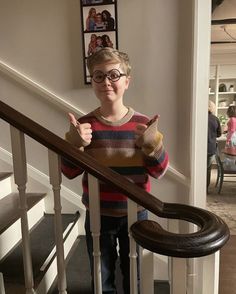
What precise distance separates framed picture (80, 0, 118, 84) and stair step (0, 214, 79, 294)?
3.93 ft

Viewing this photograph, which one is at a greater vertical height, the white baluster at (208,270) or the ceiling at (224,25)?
the ceiling at (224,25)

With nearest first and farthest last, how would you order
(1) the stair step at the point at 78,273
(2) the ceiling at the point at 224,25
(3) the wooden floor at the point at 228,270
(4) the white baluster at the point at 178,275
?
(4) the white baluster at the point at 178,275
(1) the stair step at the point at 78,273
(3) the wooden floor at the point at 228,270
(2) the ceiling at the point at 224,25

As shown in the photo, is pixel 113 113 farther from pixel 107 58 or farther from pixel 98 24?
pixel 98 24

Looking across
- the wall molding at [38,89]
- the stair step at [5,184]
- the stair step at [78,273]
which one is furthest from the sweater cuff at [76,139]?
the stair step at [5,184]

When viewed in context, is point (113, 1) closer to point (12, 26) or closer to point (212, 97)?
point (12, 26)

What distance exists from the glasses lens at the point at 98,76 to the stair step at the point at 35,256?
3.21 ft

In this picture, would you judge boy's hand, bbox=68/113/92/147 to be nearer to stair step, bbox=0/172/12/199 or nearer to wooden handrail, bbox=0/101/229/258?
wooden handrail, bbox=0/101/229/258

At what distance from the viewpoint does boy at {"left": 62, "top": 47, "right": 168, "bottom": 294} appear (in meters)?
1.08

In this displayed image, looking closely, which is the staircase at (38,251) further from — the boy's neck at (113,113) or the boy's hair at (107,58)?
the boy's hair at (107,58)

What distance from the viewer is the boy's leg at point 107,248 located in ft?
3.87

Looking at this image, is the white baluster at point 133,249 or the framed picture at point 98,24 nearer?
the white baluster at point 133,249

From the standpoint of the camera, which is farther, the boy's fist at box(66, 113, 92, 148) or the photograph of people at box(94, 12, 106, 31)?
the photograph of people at box(94, 12, 106, 31)

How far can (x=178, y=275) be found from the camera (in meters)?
0.96

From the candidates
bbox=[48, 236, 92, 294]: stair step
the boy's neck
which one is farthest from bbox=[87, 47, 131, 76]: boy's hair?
bbox=[48, 236, 92, 294]: stair step
